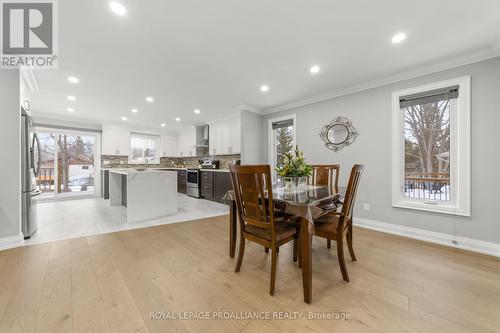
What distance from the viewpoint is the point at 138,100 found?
4160mm

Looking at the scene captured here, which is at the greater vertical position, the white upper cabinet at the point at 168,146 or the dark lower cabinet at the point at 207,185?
the white upper cabinet at the point at 168,146

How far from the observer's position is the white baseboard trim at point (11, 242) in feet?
7.81

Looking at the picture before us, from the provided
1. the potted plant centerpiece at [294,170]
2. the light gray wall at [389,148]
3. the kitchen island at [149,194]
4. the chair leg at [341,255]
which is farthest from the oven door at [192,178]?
the chair leg at [341,255]

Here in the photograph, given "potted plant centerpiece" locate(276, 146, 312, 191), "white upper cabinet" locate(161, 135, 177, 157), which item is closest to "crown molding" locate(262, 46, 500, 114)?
"potted plant centerpiece" locate(276, 146, 312, 191)

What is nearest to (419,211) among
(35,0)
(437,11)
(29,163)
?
(437,11)

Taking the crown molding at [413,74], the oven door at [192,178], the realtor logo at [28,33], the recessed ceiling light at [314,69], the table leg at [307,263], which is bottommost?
the table leg at [307,263]

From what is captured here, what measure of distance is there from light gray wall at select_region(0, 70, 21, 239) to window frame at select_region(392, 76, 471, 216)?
521 centimetres

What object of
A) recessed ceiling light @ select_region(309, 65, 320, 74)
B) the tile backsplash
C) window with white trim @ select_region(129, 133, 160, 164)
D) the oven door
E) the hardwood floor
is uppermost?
recessed ceiling light @ select_region(309, 65, 320, 74)

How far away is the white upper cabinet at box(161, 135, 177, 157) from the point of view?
7.31m

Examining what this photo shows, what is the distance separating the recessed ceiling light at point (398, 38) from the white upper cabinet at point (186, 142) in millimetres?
5787

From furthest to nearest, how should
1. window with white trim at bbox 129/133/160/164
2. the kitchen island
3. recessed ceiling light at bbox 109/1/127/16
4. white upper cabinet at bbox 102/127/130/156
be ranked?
1. window with white trim at bbox 129/133/160/164
2. white upper cabinet at bbox 102/127/130/156
3. the kitchen island
4. recessed ceiling light at bbox 109/1/127/16

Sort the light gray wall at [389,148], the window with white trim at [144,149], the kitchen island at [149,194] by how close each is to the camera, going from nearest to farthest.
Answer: the light gray wall at [389,148]
the kitchen island at [149,194]
the window with white trim at [144,149]

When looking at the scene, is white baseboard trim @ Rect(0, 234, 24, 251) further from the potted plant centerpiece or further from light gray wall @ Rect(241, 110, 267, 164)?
light gray wall @ Rect(241, 110, 267, 164)

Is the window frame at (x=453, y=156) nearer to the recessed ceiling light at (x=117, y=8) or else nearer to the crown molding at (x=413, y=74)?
the crown molding at (x=413, y=74)
